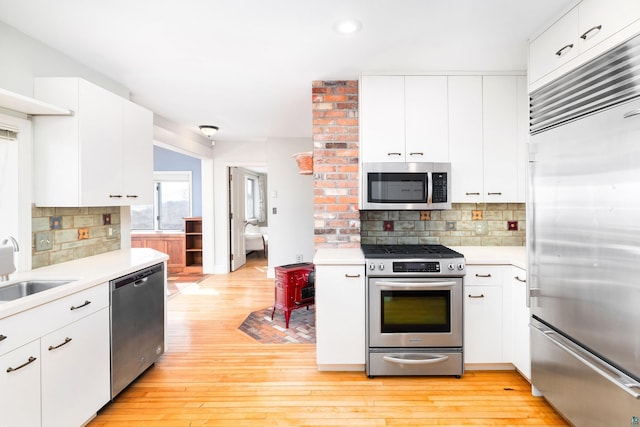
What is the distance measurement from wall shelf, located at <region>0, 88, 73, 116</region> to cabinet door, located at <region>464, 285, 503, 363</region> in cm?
298

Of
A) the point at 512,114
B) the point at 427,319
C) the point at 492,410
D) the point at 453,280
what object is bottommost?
the point at 492,410

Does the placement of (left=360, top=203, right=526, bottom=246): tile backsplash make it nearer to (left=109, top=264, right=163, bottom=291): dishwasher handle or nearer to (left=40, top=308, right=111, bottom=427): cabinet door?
(left=109, top=264, right=163, bottom=291): dishwasher handle

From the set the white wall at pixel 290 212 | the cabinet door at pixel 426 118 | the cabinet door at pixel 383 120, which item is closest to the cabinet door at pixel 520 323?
the cabinet door at pixel 426 118

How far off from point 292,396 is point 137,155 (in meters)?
2.23

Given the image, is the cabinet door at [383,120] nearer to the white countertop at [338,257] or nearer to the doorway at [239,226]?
the white countertop at [338,257]

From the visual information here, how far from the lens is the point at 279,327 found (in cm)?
340

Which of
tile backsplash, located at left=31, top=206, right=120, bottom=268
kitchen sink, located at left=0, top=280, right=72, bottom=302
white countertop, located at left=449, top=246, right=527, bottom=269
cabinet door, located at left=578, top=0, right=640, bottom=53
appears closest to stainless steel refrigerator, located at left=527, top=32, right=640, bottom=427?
cabinet door, located at left=578, top=0, right=640, bottom=53

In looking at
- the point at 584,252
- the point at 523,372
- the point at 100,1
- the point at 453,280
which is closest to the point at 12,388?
the point at 100,1

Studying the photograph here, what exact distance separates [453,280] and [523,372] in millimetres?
766

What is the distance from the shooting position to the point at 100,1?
179 centimetres

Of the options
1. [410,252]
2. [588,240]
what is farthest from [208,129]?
[588,240]

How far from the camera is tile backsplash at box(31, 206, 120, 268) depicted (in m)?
2.22

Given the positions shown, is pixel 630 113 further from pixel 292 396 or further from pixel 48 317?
pixel 48 317

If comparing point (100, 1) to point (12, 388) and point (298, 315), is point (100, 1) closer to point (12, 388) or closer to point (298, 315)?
point (12, 388)
